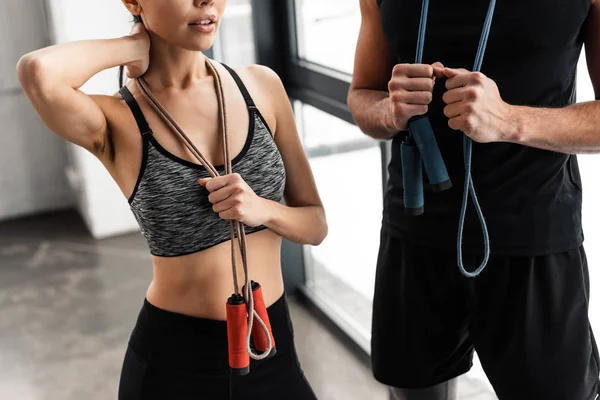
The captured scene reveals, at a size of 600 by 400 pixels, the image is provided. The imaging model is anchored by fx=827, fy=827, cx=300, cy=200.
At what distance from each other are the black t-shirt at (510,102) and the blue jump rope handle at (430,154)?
198 mm

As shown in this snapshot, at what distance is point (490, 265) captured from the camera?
1603mm

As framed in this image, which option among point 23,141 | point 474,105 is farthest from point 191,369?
point 23,141

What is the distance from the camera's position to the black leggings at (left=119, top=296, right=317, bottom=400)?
1.48 m

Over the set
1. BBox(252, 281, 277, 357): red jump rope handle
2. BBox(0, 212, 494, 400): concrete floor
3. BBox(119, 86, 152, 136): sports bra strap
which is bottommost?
BBox(0, 212, 494, 400): concrete floor

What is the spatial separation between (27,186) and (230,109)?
3.88m

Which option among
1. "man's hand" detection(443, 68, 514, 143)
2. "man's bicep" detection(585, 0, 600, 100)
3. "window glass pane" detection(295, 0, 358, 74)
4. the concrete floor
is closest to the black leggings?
"man's hand" detection(443, 68, 514, 143)

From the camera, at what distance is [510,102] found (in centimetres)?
153

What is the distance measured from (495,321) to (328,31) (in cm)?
168

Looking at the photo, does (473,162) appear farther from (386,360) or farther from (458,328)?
(386,360)

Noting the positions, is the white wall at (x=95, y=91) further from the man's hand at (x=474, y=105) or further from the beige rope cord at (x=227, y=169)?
the man's hand at (x=474, y=105)

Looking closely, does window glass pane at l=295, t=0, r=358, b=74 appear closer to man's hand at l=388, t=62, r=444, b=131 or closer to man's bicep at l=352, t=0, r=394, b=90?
man's bicep at l=352, t=0, r=394, b=90

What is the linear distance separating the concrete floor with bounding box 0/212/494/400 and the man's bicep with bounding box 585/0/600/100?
146 cm

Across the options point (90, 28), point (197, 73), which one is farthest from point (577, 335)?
point (90, 28)

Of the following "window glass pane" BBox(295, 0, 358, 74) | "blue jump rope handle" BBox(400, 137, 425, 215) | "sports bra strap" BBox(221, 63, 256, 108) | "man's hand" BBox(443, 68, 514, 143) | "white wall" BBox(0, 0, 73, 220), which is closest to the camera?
"man's hand" BBox(443, 68, 514, 143)
